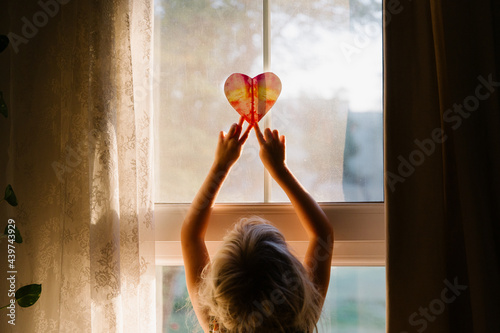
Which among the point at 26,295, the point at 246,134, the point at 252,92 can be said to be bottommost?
the point at 26,295

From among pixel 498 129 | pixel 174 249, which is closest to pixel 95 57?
pixel 174 249

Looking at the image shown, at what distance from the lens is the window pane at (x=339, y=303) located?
5.13 ft

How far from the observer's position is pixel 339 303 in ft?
5.16

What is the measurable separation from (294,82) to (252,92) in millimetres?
256

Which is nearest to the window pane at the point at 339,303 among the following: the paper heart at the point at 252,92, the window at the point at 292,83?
the window at the point at 292,83

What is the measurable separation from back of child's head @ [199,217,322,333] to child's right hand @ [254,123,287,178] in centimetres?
34

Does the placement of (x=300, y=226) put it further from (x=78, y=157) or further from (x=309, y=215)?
(x=78, y=157)

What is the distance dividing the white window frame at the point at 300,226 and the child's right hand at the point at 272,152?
17 cm

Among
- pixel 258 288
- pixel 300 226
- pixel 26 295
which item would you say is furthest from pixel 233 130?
pixel 26 295

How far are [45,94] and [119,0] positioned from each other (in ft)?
1.30

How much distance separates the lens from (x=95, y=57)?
1211 millimetres

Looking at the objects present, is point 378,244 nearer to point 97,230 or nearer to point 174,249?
point 174,249

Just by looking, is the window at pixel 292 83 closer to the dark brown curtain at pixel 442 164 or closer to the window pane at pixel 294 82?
the window pane at pixel 294 82

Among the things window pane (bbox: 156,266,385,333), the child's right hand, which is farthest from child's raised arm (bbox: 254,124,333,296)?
window pane (bbox: 156,266,385,333)
